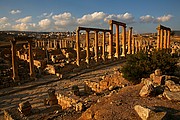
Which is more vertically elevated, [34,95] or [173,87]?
[173,87]

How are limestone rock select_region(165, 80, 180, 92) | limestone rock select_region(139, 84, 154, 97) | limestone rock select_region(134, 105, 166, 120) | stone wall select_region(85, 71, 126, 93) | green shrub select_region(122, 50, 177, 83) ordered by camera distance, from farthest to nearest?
stone wall select_region(85, 71, 126, 93)
green shrub select_region(122, 50, 177, 83)
limestone rock select_region(165, 80, 180, 92)
limestone rock select_region(139, 84, 154, 97)
limestone rock select_region(134, 105, 166, 120)

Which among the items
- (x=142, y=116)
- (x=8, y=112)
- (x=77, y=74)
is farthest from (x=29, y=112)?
(x=77, y=74)

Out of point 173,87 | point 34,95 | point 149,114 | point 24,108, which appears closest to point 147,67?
point 173,87

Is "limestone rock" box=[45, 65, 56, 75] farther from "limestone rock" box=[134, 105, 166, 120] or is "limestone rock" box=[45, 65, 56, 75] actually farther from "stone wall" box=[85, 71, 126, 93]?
"limestone rock" box=[134, 105, 166, 120]

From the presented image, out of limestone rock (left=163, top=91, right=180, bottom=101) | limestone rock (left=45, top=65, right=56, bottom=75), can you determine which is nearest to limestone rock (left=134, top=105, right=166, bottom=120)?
limestone rock (left=163, top=91, right=180, bottom=101)

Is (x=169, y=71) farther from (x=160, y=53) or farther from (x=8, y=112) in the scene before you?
(x=8, y=112)

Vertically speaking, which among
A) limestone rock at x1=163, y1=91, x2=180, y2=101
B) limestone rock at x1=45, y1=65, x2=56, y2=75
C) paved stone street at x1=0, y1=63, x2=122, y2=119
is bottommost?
paved stone street at x1=0, y1=63, x2=122, y2=119

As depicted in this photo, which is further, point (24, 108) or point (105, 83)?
point (105, 83)

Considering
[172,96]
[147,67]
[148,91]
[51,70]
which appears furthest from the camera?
[51,70]

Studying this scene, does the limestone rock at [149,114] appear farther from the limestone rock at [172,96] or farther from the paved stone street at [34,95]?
the paved stone street at [34,95]

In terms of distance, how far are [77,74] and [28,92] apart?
599 cm

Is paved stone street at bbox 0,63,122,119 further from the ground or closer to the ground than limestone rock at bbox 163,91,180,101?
closer to the ground

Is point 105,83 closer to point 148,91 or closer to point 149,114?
point 148,91

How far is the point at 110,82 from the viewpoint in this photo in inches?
527
